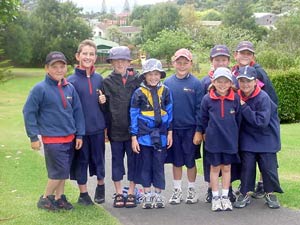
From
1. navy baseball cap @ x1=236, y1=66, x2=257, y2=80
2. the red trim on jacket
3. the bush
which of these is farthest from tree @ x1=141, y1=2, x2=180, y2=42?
the red trim on jacket

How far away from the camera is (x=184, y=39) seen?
49406mm

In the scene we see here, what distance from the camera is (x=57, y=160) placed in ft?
17.9

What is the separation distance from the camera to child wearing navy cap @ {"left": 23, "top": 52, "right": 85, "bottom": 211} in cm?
541

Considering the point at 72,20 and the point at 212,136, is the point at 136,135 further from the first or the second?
the point at 72,20

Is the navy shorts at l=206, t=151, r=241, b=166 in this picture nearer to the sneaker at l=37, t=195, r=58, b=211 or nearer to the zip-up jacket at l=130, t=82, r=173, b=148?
the zip-up jacket at l=130, t=82, r=173, b=148

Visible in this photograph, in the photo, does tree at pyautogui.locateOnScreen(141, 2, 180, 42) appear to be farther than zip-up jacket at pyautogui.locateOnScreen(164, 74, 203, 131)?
Yes

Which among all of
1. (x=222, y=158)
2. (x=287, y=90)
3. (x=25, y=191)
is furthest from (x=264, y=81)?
(x=287, y=90)

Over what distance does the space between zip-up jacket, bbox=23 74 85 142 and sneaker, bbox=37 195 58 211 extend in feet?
2.47

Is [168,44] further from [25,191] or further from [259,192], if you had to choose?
[259,192]

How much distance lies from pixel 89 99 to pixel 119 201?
4.11 ft

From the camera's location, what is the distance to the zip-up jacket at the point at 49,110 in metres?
5.39

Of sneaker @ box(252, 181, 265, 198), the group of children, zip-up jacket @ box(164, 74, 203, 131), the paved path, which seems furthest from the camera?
sneaker @ box(252, 181, 265, 198)

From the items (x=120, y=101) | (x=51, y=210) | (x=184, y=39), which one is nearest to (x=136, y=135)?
(x=120, y=101)

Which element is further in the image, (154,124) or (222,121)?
(154,124)
